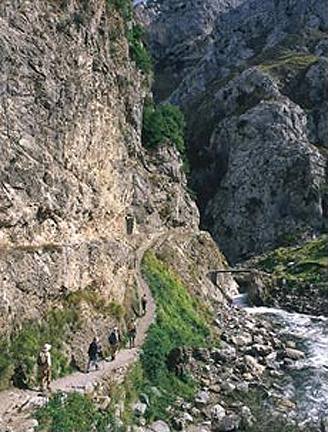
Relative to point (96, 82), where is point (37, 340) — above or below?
below

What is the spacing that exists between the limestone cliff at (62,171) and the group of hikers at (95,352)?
78 cm

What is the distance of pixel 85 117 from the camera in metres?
40.1

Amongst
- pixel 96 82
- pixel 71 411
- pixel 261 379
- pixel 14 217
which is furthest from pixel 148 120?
pixel 71 411

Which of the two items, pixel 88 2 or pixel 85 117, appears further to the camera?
pixel 88 2

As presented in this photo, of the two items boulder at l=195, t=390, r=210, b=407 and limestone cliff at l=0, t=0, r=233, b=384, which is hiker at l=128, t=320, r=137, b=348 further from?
boulder at l=195, t=390, r=210, b=407

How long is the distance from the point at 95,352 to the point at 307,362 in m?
21.1

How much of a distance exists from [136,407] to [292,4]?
17838 cm

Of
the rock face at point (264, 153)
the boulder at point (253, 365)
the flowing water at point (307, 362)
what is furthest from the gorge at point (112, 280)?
the rock face at point (264, 153)

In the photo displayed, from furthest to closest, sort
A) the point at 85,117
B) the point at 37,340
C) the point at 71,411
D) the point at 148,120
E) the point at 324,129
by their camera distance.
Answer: the point at 324,129
the point at 148,120
the point at 85,117
the point at 37,340
the point at 71,411

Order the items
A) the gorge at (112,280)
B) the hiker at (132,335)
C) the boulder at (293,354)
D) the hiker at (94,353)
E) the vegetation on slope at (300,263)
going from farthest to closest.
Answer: the vegetation on slope at (300,263) → the boulder at (293,354) → the hiker at (132,335) → the hiker at (94,353) → the gorge at (112,280)

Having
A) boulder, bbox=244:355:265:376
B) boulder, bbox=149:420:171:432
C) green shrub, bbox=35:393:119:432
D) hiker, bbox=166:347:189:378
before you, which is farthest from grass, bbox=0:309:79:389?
boulder, bbox=244:355:265:376

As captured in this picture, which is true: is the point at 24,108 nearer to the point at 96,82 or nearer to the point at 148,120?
the point at 96,82

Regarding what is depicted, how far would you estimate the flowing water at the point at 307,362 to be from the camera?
3666 centimetres

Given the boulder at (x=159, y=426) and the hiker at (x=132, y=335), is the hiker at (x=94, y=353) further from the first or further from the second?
the hiker at (x=132, y=335)
